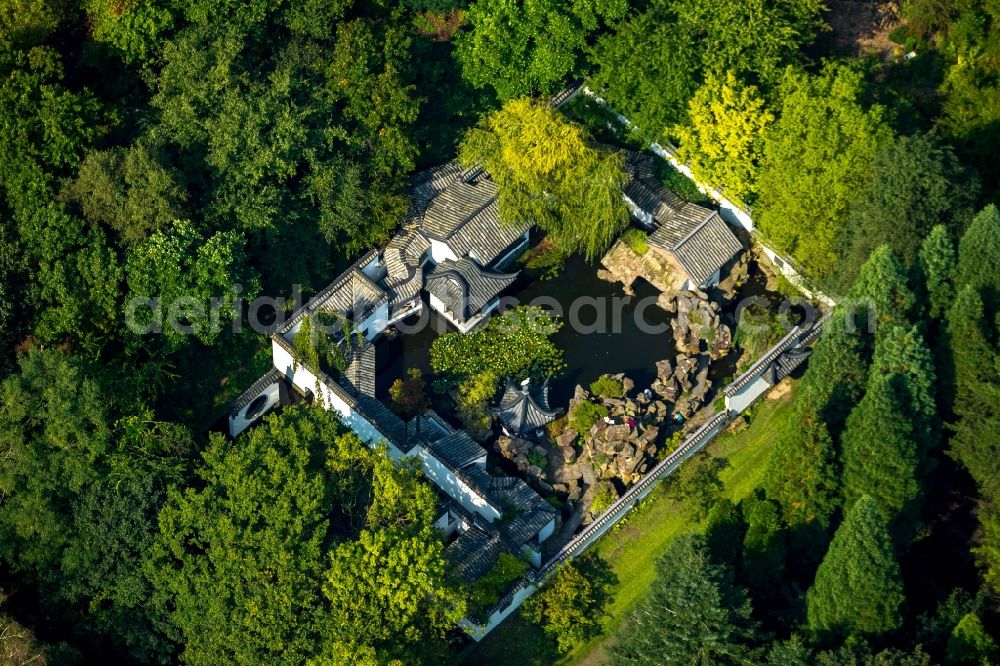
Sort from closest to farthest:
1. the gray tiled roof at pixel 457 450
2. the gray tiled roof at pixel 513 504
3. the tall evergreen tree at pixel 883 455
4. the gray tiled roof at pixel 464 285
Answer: the tall evergreen tree at pixel 883 455 < the gray tiled roof at pixel 513 504 < the gray tiled roof at pixel 457 450 < the gray tiled roof at pixel 464 285

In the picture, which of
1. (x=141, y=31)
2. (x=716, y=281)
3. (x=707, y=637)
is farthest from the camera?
(x=716, y=281)

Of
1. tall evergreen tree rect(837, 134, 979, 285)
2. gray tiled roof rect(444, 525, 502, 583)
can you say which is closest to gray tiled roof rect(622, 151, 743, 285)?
tall evergreen tree rect(837, 134, 979, 285)

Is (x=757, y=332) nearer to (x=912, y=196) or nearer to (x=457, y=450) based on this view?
(x=912, y=196)

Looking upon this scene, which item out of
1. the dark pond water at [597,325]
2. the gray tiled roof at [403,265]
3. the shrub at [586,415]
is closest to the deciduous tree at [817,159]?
the dark pond water at [597,325]

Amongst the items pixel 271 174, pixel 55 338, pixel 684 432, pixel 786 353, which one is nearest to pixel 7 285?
pixel 55 338

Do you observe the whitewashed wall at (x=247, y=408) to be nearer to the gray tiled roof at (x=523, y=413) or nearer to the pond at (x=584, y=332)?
the pond at (x=584, y=332)

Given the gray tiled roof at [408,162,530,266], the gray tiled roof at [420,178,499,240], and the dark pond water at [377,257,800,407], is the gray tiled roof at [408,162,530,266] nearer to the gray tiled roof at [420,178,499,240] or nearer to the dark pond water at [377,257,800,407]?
the gray tiled roof at [420,178,499,240]

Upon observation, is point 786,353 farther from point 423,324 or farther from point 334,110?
point 334,110
